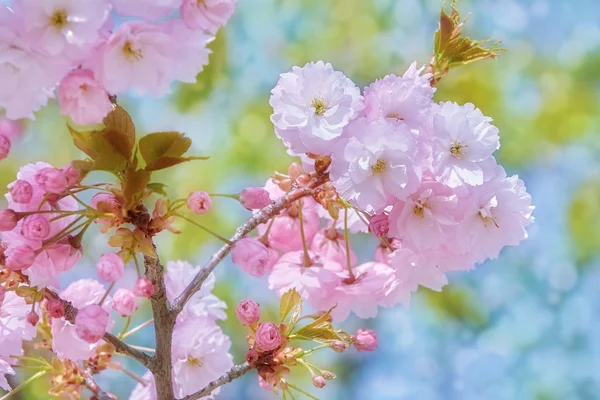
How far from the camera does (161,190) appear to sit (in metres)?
0.60

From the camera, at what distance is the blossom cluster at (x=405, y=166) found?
68cm

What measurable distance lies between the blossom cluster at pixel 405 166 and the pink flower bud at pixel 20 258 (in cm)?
18

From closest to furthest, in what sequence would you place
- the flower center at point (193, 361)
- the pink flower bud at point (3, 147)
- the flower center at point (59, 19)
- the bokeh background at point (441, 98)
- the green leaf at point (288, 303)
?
1. the flower center at point (59, 19)
2. the pink flower bud at point (3, 147)
3. the green leaf at point (288, 303)
4. the flower center at point (193, 361)
5. the bokeh background at point (441, 98)

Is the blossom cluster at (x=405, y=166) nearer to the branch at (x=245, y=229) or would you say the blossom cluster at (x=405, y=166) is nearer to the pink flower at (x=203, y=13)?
the branch at (x=245, y=229)

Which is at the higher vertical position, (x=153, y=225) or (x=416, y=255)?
(x=416, y=255)

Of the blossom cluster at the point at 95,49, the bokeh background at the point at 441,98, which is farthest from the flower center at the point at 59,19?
the bokeh background at the point at 441,98

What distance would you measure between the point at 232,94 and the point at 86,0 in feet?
7.34

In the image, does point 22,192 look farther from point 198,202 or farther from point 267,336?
point 267,336

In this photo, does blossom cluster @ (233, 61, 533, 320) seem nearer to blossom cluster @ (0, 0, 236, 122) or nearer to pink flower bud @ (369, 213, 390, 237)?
pink flower bud @ (369, 213, 390, 237)

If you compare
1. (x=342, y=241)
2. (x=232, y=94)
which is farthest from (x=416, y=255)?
(x=232, y=94)

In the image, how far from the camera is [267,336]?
2.30ft

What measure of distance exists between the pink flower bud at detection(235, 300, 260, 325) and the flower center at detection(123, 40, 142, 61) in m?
0.27

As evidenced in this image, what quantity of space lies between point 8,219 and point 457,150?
41 centimetres

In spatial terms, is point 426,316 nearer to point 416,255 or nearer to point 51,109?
point 51,109
